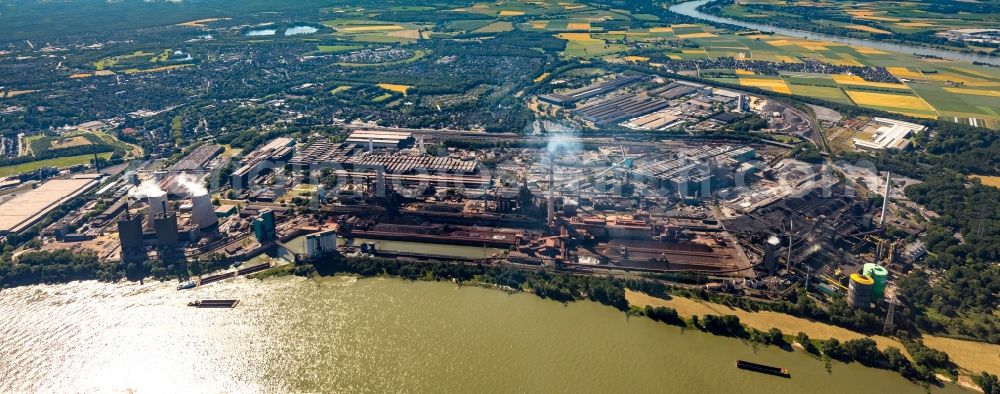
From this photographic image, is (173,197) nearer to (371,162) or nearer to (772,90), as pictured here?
(371,162)

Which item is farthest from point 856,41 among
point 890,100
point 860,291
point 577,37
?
point 860,291

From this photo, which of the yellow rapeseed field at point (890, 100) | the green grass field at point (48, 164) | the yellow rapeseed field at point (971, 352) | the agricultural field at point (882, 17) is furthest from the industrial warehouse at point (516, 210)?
the agricultural field at point (882, 17)

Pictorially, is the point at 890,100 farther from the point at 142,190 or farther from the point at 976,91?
the point at 142,190

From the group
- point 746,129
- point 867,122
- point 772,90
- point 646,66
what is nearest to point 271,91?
point 646,66

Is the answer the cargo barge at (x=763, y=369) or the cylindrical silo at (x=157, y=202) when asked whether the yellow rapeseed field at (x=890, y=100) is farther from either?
the cylindrical silo at (x=157, y=202)

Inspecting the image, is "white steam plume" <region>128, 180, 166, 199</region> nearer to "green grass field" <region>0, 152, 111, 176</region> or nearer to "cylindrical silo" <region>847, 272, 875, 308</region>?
"green grass field" <region>0, 152, 111, 176</region>

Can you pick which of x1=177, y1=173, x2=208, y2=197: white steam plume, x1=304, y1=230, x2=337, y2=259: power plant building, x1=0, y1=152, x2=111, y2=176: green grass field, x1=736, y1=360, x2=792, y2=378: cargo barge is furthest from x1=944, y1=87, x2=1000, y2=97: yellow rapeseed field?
x1=0, y1=152, x2=111, y2=176: green grass field
